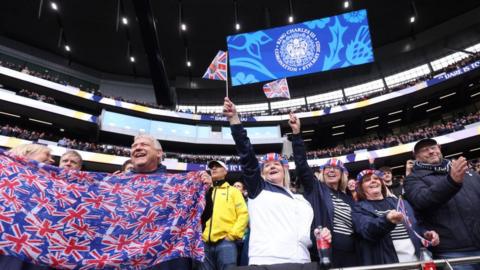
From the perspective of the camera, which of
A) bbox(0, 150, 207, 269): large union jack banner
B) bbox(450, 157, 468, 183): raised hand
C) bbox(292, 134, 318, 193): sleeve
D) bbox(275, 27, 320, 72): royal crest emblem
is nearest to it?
bbox(0, 150, 207, 269): large union jack banner

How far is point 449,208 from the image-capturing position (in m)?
2.30

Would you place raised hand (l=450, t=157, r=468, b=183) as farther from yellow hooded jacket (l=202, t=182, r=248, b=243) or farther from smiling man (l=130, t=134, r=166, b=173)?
smiling man (l=130, t=134, r=166, b=173)

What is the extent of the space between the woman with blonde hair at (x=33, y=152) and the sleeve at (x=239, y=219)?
5.66 feet

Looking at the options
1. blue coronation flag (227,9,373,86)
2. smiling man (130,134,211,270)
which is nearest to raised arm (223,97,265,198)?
smiling man (130,134,211,270)

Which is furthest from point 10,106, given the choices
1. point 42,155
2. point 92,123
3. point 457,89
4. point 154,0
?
point 457,89

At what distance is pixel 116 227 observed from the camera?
213 cm

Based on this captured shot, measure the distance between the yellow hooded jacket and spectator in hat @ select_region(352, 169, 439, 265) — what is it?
1074 millimetres

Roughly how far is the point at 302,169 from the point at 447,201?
1110 mm

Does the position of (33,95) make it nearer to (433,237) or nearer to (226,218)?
(226,218)

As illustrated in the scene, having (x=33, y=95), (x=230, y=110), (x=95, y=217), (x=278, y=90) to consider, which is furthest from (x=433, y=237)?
(x=33, y=95)

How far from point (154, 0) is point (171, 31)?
2.68 meters

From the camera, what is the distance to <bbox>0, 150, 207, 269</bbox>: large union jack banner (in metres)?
1.95

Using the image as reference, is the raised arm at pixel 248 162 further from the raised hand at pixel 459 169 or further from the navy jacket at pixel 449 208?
the raised hand at pixel 459 169

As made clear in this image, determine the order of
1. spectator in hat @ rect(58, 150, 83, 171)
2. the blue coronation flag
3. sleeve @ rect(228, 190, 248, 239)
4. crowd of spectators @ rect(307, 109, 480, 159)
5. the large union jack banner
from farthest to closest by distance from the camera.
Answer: the blue coronation flag → crowd of spectators @ rect(307, 109, 480, 159) → sleeve @ rect(228, 190, 248, 239) → spectator in hat @ rect(58, 150, 83, 171) → the large union jack banner
